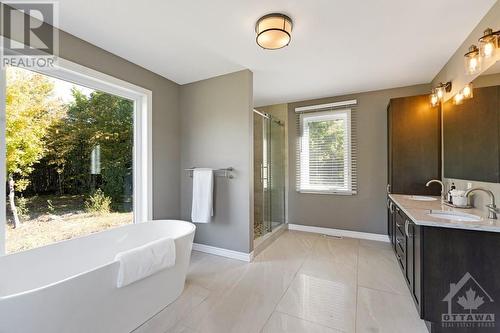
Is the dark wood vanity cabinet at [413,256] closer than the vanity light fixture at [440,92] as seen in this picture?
Yes

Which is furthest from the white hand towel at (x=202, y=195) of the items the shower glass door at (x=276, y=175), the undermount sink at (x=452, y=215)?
the undermount sink at (x=452, y=215)

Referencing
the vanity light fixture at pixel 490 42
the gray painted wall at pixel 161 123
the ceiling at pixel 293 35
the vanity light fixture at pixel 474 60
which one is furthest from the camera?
the gray painted wall at pixel 161 123

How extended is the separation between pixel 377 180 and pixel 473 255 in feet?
7.05

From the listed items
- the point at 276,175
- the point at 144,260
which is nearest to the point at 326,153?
the point at 276,175

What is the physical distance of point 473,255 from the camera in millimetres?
1442

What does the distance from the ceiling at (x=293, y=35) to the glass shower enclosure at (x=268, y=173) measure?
872 millimetres

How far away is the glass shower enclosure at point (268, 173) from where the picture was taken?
337 cm

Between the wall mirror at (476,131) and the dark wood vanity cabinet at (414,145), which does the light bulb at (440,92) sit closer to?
the wall mirror at (476,131)

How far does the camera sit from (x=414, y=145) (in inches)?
110

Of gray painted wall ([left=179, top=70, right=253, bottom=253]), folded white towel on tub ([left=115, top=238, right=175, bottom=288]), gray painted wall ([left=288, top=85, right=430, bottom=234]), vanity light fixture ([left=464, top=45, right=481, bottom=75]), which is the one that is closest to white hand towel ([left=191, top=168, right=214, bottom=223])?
gray painted wall ([left=179, top=70, right=253, bottom=253])

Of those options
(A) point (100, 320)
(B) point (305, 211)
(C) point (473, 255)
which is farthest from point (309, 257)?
(A) point (100, 320)

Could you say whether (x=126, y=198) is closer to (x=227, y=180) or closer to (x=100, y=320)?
(x=227, y=180)

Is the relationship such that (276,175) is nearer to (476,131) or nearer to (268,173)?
(268,173)

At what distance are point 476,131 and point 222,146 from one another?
256cm
